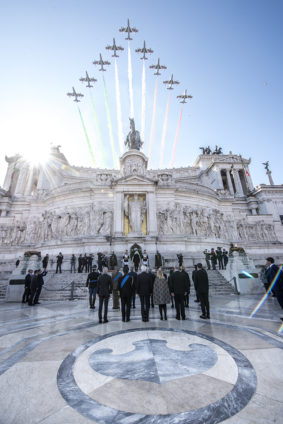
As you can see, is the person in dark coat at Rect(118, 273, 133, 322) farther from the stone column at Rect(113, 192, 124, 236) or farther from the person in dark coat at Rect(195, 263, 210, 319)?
the stone column at Rect(113, 192, 124, 236)

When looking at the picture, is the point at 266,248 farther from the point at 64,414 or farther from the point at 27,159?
the point at 27,159

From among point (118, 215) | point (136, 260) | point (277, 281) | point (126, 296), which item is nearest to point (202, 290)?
point (277, 281)

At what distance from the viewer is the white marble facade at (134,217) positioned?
2247 centimetres

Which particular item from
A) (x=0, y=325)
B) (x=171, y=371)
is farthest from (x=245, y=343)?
(x=0, y=325)

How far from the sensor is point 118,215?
75.4 ft

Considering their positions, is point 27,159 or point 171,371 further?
point 27,159

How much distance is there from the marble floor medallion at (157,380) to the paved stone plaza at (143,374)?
1cm

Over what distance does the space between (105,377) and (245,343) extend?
10.7 ft

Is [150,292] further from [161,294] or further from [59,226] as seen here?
[59,226]

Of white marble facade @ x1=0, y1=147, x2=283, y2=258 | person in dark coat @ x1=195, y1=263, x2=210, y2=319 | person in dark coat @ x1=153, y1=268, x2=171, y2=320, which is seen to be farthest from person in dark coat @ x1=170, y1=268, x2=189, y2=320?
white marble facade @ x1=0, y1=147, x2=283, y2=258

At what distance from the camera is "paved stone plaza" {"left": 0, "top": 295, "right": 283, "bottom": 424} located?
2.27 m

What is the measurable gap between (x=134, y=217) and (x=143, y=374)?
20.7 m

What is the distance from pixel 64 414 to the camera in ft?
7.44

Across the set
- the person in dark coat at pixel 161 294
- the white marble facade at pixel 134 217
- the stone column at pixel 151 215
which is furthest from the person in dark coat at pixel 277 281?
the stone column at pixel 151 215
